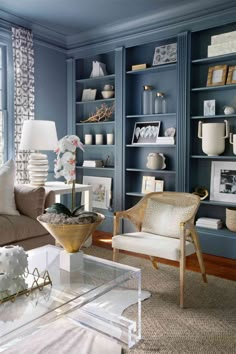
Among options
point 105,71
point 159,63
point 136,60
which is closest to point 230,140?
point 159,63

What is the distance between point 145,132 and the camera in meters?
4.46

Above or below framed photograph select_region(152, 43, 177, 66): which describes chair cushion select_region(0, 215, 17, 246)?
below

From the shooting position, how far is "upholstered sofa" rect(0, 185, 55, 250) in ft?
9.68

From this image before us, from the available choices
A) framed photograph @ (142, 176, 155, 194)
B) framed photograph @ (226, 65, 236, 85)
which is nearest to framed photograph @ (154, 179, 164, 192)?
framed photograph @ (142, 176, 155, 194)

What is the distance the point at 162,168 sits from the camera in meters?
4.29

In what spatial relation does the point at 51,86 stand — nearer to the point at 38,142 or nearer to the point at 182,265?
the point at 38,142

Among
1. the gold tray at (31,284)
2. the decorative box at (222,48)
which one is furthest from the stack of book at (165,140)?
the gold tray at (31,284)

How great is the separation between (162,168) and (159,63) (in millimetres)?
1267

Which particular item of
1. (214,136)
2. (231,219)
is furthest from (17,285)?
(214,136)

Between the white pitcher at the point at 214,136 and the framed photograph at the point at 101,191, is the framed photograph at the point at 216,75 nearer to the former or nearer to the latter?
the white pitcher at the point at 214,136

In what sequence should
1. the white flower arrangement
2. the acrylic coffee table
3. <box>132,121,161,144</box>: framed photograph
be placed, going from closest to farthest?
the acrylic coffee table
the white flower arrangement
<box>132,121,161,144</box>: framed photograph

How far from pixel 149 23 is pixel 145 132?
1297 millimetres

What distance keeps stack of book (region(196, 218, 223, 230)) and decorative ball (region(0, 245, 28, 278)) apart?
2.55m

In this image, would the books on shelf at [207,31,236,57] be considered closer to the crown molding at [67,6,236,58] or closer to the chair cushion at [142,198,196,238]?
the crown molding at [67,6,236,58]
